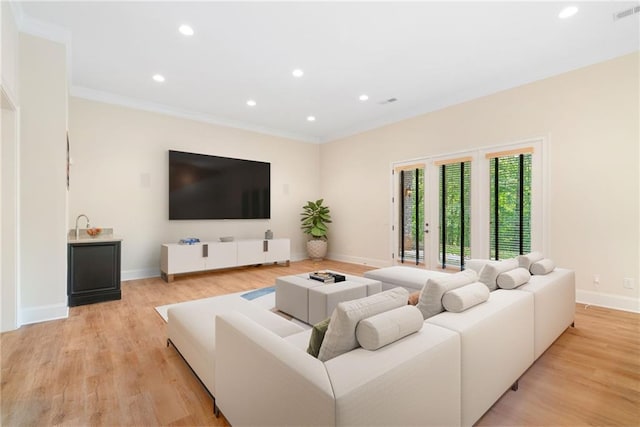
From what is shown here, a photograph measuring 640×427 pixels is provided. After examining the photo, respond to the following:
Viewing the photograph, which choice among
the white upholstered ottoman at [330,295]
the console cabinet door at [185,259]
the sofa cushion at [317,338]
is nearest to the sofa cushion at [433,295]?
the sofa cushion at [317,338]

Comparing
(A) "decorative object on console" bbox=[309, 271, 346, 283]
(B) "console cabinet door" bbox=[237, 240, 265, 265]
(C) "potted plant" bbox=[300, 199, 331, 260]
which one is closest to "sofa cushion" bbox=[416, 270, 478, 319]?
(A) "decorative object on console" bbox=[309, 271, 346, 283]

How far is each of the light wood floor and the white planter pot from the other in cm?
406

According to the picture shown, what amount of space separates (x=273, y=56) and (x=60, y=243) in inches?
127

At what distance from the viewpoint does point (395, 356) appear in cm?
116

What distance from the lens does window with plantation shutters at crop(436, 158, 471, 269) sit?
15.9ft

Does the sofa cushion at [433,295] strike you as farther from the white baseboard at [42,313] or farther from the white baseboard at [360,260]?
the white baseboard at [360,260]

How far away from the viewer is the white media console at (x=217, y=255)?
4875 mm

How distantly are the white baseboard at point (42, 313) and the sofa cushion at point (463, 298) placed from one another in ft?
12.7

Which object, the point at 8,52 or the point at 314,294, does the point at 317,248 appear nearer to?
the point at 314,294

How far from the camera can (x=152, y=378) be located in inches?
82.0

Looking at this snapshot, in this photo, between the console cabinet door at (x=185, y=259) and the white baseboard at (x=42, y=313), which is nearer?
the white baseboard at (x=42, y=313)

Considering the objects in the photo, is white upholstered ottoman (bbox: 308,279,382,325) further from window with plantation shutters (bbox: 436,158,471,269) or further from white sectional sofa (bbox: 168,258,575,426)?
window with plantation shutters (bbox: 436,158,471,269)

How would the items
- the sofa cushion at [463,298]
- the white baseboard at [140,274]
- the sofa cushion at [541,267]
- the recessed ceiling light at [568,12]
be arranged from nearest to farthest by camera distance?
the sofa cushion at [463,298] < the sofa cushion at [541,267] < the recessed ceiling light at [568,12] < the white baseboard at [140,274]

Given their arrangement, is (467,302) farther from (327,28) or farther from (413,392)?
(327,28)
